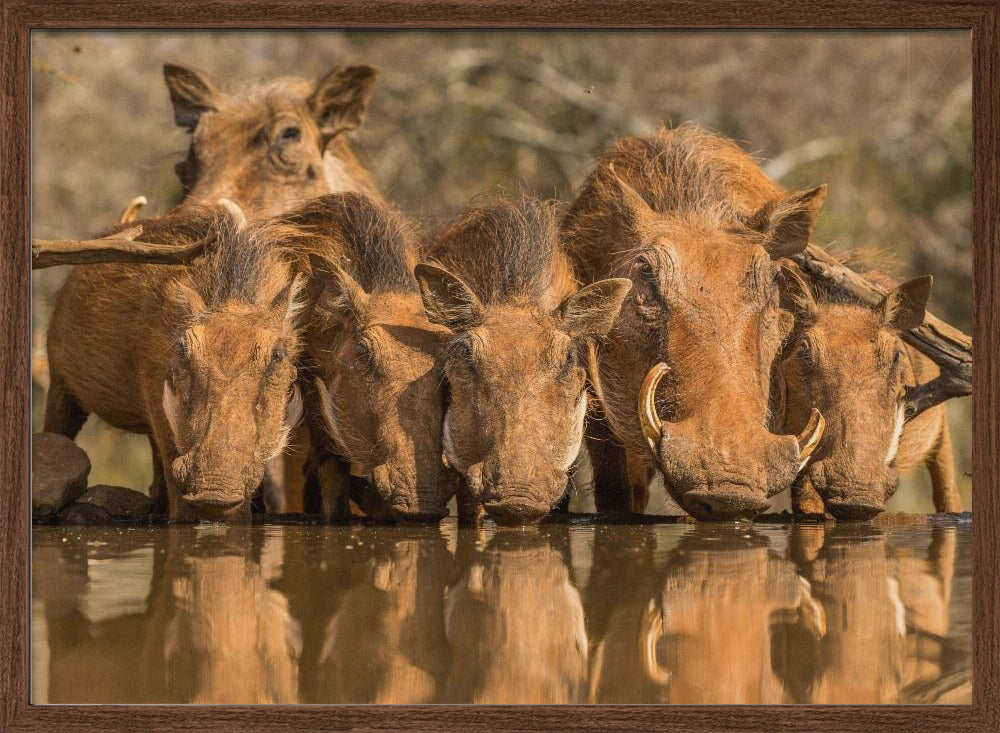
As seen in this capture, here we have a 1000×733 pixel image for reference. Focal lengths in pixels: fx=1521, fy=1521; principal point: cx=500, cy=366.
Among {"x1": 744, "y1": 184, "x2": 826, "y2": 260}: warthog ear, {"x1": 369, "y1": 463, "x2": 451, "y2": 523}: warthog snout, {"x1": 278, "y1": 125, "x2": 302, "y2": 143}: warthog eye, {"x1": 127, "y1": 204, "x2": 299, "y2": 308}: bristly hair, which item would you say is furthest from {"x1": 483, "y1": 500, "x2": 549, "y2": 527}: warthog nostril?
{"x1": 278, "y1": 125, "x2": 302, "y2": 143}: warthog eye

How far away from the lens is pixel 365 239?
5.75 metres

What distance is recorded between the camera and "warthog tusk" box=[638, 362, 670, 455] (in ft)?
16.5

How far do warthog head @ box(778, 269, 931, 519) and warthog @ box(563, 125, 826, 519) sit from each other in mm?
156

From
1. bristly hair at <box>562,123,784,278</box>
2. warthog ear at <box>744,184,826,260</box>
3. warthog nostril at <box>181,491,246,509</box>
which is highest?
bristly hair at <box>562,123,784,278</box>

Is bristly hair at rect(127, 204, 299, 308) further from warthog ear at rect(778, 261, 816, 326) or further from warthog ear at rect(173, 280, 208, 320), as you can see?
warthog ear at rect(778, 261, 816, 326)

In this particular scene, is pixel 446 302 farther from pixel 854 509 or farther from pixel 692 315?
pixel 854 509

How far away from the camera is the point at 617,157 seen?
6.25m

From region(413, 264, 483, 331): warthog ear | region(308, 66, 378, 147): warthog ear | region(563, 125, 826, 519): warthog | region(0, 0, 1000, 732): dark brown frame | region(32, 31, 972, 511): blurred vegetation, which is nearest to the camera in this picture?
region(0, 0, 1000, 732): dark brown frame

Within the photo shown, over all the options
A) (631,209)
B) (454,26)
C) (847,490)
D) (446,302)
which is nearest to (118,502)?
(446,302)

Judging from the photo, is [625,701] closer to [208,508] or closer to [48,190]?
[208,508]

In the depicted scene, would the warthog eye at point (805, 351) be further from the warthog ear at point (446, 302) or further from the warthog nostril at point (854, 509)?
the warthog ear at point (446, 302)

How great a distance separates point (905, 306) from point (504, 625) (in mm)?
2502

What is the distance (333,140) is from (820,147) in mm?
4172

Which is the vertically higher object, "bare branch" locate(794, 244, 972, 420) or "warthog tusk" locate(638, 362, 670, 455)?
"bare branch" locate(794, 244, 972, 420)
